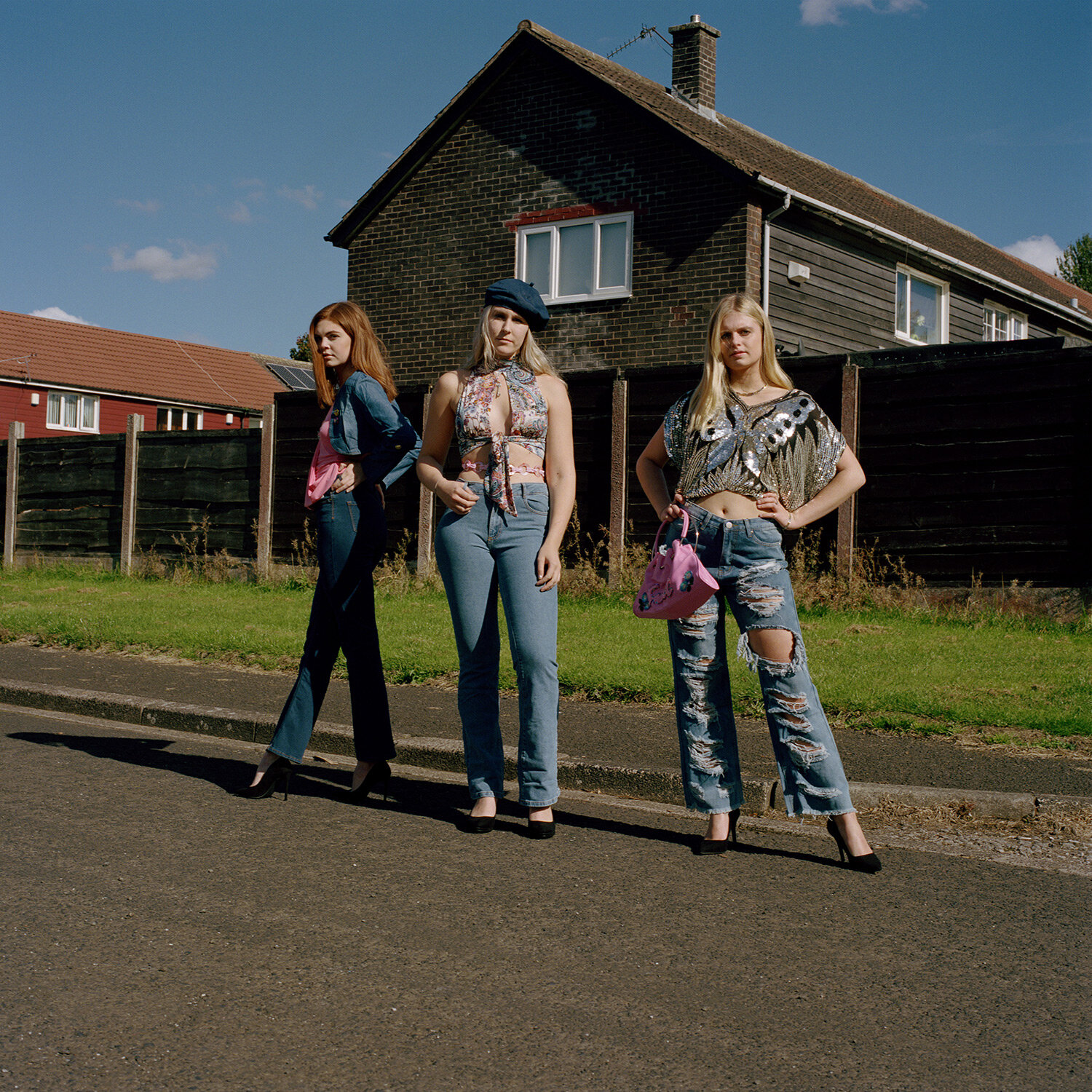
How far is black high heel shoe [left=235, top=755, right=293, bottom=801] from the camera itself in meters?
5.02

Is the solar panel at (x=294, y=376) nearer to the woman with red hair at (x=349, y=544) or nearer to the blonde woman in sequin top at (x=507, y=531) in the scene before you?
the woman with red hair at (x=349, y=544)

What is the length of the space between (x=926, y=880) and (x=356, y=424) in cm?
285

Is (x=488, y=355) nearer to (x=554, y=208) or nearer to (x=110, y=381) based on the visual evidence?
(x=554, y=208)

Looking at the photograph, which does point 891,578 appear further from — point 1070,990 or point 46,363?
point 46,363

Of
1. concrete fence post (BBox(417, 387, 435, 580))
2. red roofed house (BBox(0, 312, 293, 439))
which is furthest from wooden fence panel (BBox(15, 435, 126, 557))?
red roofed house (BBox(0, 312, 293, 439))

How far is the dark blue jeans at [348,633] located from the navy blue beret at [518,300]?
1028 mm

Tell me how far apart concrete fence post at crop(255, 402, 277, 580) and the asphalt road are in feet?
31.1

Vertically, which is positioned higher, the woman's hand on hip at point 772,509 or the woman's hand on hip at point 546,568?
the woman's hand on hip at point 772,509

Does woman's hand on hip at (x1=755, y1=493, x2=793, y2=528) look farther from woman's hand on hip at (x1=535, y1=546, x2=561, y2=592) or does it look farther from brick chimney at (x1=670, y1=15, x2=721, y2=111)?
brick chimney at (x1=670, y1=15, x2=721, y2=111)

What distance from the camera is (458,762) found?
5.79 metres

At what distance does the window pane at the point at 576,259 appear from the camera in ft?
58.5

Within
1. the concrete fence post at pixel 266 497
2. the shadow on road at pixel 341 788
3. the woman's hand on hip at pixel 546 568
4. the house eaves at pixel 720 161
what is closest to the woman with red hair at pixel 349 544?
the shadow on road at pixel 341 788

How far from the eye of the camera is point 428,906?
11.9 feet

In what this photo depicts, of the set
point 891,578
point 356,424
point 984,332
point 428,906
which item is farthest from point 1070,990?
point 984,332
